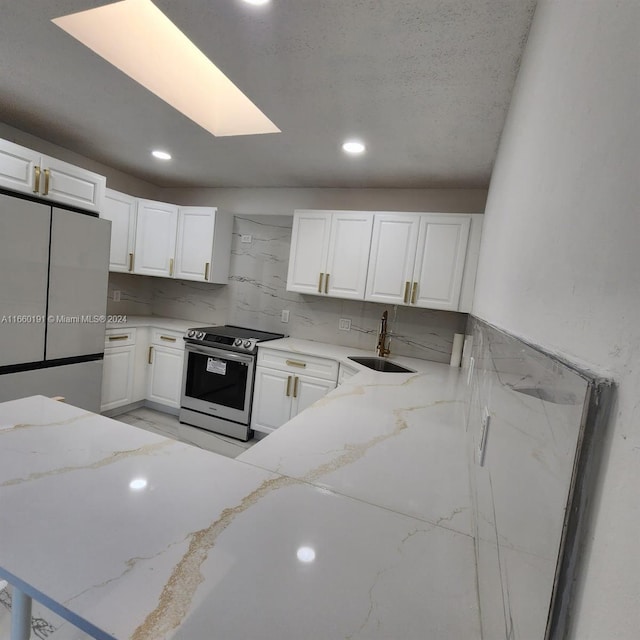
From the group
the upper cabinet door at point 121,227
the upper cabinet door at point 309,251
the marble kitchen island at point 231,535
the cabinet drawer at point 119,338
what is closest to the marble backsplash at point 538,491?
the marble kitchen island at point 231,535

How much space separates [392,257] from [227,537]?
2.57 m

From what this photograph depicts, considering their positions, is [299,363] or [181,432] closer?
[299,363]

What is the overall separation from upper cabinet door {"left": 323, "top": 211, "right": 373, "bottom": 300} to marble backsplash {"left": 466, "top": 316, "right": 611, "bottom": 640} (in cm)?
251

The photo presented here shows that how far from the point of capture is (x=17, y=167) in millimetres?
2219

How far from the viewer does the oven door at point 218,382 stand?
312cm

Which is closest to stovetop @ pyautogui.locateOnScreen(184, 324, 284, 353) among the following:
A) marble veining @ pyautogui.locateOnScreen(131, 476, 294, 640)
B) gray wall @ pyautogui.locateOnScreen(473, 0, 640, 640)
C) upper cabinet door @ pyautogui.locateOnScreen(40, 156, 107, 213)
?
upper cabinet door @ pyautogui.locateOnScreen(40, 156, 107, 213)

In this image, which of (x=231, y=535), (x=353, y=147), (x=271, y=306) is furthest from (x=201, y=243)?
(x=231, y=535)

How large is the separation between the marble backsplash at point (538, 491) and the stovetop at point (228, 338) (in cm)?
268

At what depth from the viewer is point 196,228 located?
360 cm

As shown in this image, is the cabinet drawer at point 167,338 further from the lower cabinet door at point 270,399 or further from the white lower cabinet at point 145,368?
the lower cabinet door at point 270,399

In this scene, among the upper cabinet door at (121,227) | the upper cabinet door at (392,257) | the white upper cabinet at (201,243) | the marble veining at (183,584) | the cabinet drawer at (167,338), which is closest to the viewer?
the marble veining at (183,584)

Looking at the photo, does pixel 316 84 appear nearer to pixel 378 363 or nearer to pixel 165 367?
pixel 378 363

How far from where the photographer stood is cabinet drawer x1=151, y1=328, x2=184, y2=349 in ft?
11.3

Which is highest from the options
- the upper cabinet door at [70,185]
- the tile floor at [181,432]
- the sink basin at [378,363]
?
the upper cabinet door at [70,185]
